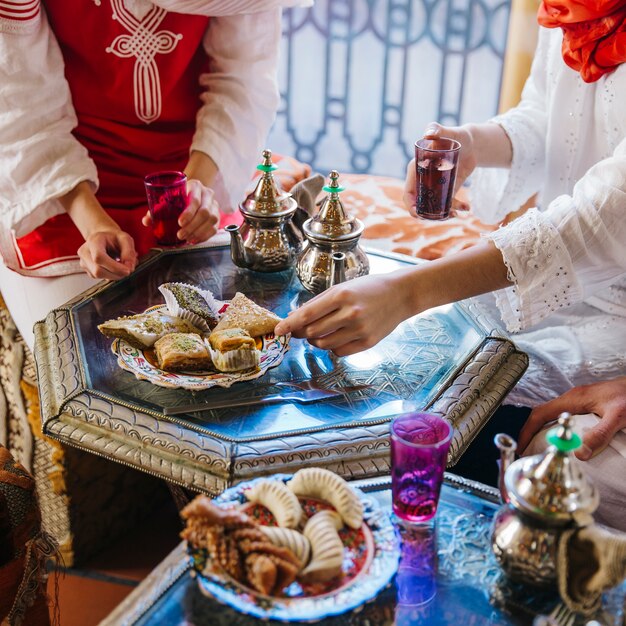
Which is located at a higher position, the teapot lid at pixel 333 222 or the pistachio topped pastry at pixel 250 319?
the teapot lid at pixel 333 222

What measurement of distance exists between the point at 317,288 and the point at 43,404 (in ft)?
1.80

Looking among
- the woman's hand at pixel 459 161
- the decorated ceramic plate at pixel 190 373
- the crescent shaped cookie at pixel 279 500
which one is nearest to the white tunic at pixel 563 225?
the woman's hand at pixel 459 161

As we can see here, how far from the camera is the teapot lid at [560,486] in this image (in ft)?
2.86

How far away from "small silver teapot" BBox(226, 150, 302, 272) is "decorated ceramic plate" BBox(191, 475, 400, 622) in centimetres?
75

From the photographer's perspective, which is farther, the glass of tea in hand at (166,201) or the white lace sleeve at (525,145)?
the white lace sleeve at (525,145)

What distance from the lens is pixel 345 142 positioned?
4.01 m

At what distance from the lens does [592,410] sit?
1.48m

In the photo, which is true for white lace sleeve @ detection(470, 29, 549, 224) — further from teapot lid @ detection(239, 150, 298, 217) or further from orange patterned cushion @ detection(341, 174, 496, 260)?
teapot lid @ detection(239, 150, 298, 217)

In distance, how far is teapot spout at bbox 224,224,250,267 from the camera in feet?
5.37

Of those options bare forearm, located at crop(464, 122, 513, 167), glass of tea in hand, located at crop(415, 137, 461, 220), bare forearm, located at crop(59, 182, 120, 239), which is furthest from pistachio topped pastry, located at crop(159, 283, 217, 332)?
bare forearm, located at crop(464, 122, 513, 167)

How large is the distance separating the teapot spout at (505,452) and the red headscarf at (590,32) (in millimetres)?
997

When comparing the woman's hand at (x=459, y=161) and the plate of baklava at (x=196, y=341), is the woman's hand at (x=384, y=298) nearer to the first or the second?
the plate of baklava at (x=196, y=341)

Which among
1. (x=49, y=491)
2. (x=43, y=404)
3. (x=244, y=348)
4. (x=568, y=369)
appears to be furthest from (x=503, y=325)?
(x=49, y=491)

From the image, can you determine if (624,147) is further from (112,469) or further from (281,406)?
(112,469)
